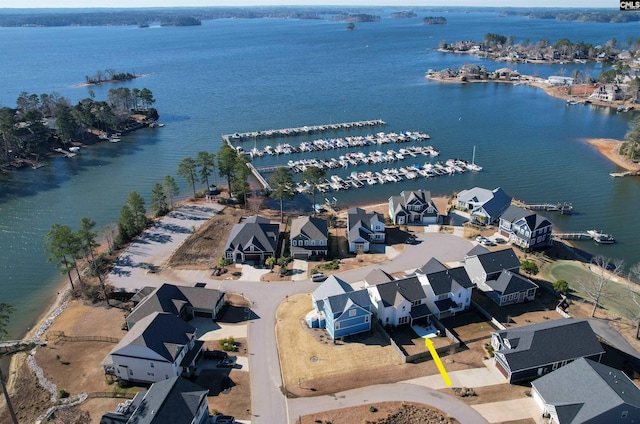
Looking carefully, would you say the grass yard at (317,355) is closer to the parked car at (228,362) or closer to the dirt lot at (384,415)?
the dirt lot at (384,415)

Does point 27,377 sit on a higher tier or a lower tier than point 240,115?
lower

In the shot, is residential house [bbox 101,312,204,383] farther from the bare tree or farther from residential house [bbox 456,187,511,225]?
residential house [bbox 456,187,511,225]

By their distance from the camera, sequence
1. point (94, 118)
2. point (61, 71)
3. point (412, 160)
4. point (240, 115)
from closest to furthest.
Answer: point (412, 160) → point (94, 118) → point (240, 115) → point (61, 71)

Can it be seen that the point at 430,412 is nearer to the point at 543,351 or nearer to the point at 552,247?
the point at 543,351

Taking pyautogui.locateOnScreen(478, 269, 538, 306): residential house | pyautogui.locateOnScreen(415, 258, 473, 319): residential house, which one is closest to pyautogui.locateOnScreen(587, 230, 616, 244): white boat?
pyautogui.locateOnScreen(478, 269, 538, 306): residential house

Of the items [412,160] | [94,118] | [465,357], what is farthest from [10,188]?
[465,357]

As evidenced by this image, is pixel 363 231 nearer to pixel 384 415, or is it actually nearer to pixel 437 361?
pixel 437 361

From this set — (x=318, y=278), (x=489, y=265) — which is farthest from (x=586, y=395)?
Answer: (x=318, y=278)

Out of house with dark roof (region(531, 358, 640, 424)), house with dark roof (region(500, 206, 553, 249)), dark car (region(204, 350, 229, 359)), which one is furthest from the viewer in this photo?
house with dark roof (region(500, 206, 553, 249))
